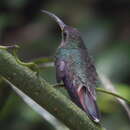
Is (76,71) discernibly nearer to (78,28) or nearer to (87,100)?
(87,100)

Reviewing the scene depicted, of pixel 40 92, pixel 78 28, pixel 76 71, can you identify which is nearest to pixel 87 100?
pixel 76 71

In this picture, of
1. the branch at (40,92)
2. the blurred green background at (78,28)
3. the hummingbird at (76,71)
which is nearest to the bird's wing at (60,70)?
the hummingbird at (76,71)

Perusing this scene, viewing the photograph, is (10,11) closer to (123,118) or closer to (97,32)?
(97,32)

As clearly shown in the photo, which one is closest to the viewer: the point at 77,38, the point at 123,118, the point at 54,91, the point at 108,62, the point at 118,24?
the point at 54,91

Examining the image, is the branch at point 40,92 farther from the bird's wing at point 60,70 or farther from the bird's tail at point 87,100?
the bird's wing at point 60,70

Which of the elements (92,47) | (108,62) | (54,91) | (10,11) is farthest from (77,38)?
(10,11)

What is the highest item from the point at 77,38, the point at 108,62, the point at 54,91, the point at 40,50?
the point at 54,91
